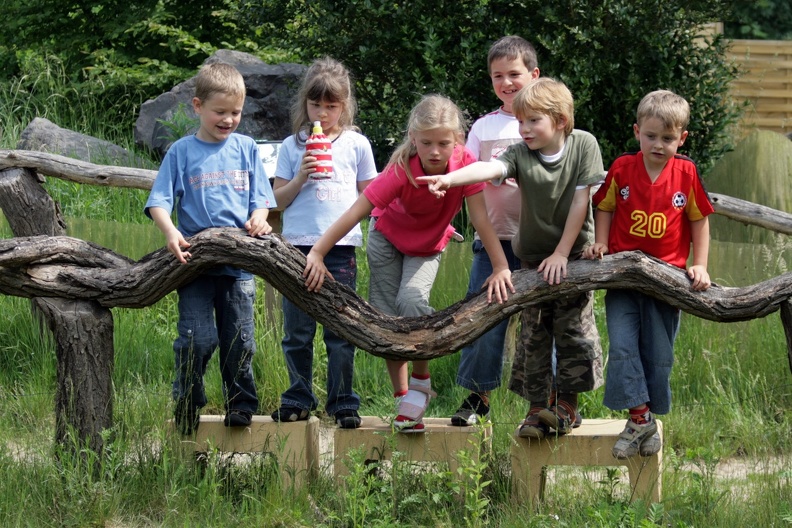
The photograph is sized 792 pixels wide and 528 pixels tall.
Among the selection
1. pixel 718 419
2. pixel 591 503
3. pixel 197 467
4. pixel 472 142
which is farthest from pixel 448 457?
pixel 718 419

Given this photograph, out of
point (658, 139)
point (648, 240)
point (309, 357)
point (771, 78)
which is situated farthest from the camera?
point (771, 78)

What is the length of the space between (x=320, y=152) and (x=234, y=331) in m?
0.81

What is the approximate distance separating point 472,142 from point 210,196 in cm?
114

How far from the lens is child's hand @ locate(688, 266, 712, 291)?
3.74 metres

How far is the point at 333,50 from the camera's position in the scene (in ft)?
24.7

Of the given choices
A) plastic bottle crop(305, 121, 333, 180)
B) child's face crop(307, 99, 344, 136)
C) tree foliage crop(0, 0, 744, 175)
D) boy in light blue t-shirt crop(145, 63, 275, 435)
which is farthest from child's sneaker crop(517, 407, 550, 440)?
tree foliage crop(0, 0, 744, 175)

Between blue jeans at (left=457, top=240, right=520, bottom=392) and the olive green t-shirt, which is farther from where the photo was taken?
blue jeans at (left=457, top=240, right=520, bottom=392)

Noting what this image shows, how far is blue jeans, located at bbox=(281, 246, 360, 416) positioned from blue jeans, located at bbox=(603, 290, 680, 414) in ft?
3.55

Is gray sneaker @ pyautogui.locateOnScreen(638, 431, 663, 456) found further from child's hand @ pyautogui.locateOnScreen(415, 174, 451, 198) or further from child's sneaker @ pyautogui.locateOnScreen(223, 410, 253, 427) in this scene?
child's sneaker @ pyautogui.locateOnScreen(223, 410, 253, 427)

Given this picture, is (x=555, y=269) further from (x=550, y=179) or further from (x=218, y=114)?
(x=218, y=114)

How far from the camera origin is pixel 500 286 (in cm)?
383

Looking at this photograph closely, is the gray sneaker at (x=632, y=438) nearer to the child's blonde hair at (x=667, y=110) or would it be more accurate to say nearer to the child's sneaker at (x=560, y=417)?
the child's sneaker at (x=560, y=417)

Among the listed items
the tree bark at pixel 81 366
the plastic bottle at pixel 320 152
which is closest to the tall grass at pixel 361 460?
the tree bark at pixel 81 366

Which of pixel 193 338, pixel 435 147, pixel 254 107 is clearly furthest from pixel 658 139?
pixel 254 107
